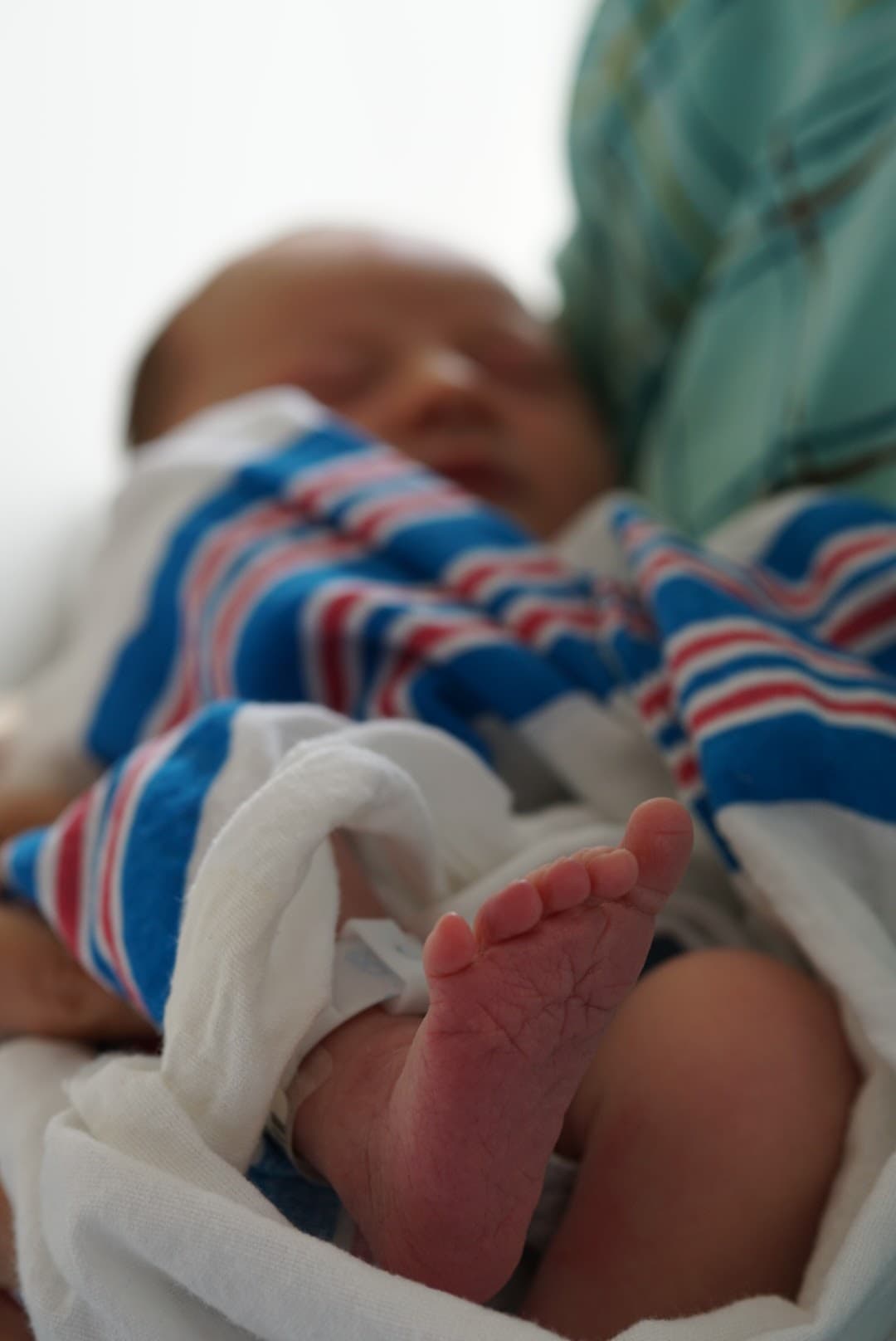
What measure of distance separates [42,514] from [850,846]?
0.98m

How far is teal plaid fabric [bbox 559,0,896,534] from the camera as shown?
29.0 inches

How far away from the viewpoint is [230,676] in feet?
2.46

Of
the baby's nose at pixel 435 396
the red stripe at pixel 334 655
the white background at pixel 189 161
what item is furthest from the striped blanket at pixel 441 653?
the white background at pixel 189 161

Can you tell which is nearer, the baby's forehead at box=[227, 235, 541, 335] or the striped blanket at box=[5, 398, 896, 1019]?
the striped blanket at box=[5, 398, 896, 1019]

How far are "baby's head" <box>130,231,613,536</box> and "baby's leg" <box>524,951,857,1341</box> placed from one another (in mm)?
593

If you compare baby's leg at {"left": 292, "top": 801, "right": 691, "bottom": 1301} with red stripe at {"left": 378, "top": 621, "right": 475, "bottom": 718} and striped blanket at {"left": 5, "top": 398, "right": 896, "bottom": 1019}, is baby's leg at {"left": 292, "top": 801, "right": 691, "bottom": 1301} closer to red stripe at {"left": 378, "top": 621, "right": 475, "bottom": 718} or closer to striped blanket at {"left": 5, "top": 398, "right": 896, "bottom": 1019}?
striped blanket at {"left": 5, "top": 398, "right": 896, "bottom": 1019}

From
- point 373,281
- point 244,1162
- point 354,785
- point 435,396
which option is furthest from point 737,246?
point 244,1162

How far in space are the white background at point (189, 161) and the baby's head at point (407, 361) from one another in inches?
5.6

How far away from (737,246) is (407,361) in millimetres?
307

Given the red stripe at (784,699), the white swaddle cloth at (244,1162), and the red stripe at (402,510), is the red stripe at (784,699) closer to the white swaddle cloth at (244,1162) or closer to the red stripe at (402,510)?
the white swaddle cloth at (244,1162)

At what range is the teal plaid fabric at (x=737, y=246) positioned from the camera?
0.74m

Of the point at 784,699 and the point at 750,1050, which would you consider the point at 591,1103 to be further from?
the point at 784,699

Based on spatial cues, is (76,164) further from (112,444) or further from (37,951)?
(37,951)

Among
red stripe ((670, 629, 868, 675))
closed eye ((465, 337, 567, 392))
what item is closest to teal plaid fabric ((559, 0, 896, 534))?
closed eye ((465, 337, 567, 392))
